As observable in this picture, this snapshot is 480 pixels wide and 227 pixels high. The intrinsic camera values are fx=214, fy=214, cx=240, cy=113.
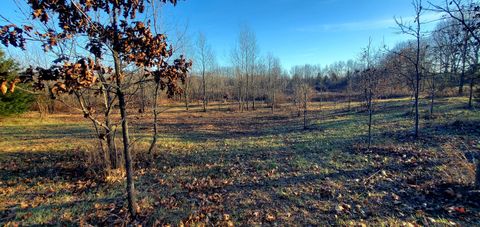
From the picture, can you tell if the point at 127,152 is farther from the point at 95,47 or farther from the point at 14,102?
the point at 14,102

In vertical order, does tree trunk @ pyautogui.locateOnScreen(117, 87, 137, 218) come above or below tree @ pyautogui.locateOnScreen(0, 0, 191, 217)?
below

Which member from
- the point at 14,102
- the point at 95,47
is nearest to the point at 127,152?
the point at 95,47

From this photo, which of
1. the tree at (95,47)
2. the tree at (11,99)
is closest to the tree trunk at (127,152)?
the tree at (95,47)

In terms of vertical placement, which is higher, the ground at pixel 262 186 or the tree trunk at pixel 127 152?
the tree trunk at pixel 127 152

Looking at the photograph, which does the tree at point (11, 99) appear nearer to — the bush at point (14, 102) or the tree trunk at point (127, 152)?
the bush at point (14, 102)

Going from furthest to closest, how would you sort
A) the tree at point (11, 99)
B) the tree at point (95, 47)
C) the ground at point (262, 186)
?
the tree at point (11, 99), the ground at point (262, 186), the tree at point (95, 47)

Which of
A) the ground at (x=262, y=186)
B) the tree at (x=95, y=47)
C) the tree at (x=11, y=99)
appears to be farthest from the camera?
the tree at (x=11, y=99)

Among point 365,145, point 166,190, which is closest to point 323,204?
point 166,190

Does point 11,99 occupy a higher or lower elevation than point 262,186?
higher

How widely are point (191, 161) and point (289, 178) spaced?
122 inches

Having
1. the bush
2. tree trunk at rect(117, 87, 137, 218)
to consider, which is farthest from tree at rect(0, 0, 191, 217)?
the bush

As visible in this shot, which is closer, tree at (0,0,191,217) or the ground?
tree at (0,0,191,217)

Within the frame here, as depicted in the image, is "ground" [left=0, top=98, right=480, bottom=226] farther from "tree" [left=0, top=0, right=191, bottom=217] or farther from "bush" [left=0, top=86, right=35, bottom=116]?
"bush" [left=0, top=86, right=35, bottom=116]

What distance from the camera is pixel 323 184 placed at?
4.64 metres
